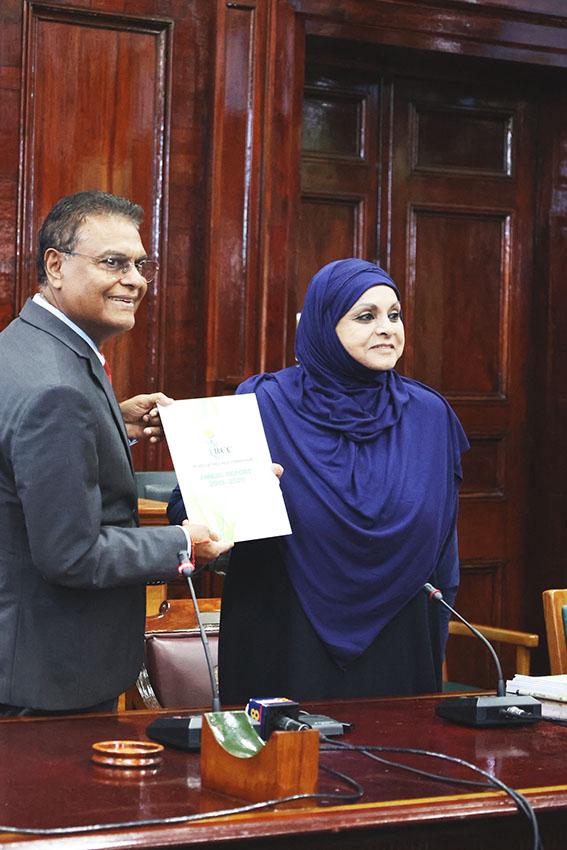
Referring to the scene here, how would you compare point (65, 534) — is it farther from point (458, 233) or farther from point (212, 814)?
point (458, 233)

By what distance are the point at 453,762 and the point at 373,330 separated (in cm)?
109

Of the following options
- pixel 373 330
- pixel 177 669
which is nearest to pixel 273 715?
pixel 177 669

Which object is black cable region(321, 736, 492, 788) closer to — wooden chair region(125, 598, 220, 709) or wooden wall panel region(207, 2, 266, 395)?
wooden chair region(125, 598, 220, 709)

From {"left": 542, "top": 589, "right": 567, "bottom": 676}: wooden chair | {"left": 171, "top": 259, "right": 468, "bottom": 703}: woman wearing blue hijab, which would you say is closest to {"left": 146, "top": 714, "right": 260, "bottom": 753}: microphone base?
{"left": 171, "top": 259, "right": 468, "bottom": 703}: woman wearing blue hijab

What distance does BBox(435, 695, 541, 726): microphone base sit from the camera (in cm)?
222

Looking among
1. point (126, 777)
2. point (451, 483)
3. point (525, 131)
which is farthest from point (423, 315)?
point (126, 777)

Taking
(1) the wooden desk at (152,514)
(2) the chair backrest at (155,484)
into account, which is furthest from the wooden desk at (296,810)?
(2) the chair backrest at (155,484)

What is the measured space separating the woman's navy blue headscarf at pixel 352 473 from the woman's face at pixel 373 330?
17mm

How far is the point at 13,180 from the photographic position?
4.61 m

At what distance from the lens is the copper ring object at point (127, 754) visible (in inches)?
72.4

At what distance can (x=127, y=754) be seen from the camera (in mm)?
1887

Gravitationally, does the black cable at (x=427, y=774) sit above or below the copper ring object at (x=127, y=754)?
below

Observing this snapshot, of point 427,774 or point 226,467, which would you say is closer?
point 427,774

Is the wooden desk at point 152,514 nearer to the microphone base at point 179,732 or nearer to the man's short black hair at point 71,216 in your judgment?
the man's short black hair at point 71,216
